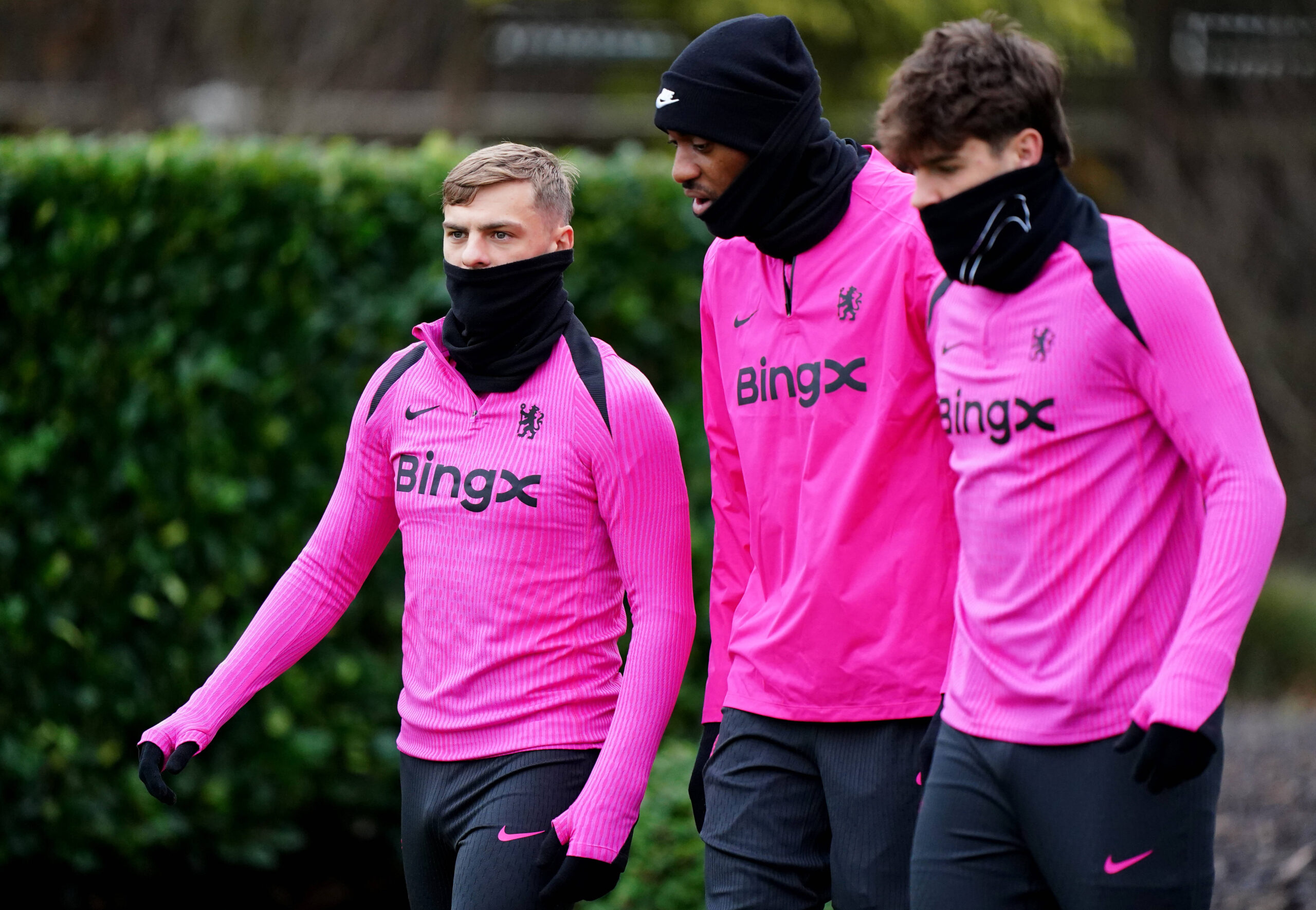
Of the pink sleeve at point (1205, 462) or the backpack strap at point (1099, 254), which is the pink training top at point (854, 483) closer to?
the backpack strap at point (1099, 254)

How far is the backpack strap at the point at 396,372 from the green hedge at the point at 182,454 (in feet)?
8.43

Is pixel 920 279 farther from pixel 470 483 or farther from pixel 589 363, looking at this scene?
pixel 470 483

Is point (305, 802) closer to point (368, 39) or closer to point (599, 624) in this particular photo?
point (599, 624)

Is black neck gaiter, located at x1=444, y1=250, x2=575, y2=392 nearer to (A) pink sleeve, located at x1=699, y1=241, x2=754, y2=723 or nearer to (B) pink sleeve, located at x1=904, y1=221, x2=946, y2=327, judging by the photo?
(A) pink sleeve, located at x1=699, y1=241, x2=754, y2=723

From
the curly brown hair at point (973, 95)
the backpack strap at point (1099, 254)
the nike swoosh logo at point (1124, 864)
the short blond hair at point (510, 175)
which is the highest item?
the curly brown hair at point (973, 95)

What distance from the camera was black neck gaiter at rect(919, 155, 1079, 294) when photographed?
8.66 ft

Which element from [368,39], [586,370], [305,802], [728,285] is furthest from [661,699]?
[368,39]

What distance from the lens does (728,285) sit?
345 centimetres

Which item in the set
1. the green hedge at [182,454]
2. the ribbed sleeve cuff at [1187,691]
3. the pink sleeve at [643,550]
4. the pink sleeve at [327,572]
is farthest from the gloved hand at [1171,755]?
the green hedge at [182,454]

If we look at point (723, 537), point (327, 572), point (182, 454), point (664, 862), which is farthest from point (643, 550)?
point (182, 454)

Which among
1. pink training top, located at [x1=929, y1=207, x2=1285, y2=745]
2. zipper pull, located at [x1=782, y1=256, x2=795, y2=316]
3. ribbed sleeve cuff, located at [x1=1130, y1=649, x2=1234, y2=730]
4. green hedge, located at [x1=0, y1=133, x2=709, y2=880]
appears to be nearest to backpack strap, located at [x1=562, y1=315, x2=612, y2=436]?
zipper pull, located at [x1=782, y1=256, x2=795, y2=316]

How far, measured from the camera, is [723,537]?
3475 millimetres

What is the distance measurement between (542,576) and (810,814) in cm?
76

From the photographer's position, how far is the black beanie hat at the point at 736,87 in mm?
3141
